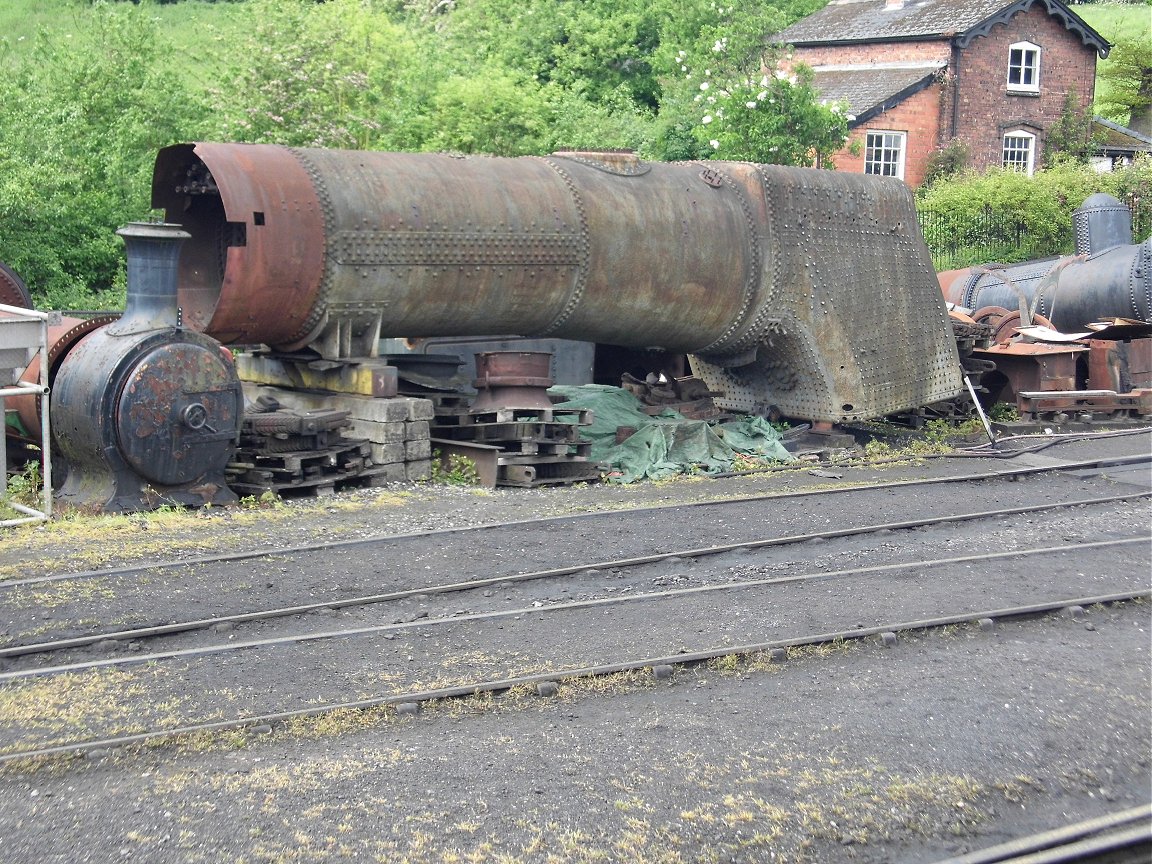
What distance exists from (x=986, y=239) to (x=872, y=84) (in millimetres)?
5549

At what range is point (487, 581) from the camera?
778 centimetres

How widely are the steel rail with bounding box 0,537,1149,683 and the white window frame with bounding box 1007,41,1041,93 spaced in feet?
77.7

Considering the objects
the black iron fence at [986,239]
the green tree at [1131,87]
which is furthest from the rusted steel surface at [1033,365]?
the green tree at [1131,87]

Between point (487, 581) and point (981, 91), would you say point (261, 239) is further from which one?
point (981, 91)

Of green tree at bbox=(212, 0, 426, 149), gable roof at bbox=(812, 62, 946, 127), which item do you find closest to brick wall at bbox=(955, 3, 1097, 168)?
gable roof at bbox=(812, 62, 946, 127)

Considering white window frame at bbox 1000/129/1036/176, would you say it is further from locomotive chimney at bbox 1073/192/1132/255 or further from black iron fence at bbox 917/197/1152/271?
locomotive chimney at bbox 1073/192/1132/255

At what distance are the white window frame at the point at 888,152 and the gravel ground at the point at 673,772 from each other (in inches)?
926

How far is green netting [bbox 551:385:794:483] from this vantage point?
1207 cm

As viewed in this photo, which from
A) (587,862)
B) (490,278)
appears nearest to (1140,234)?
(490,278)

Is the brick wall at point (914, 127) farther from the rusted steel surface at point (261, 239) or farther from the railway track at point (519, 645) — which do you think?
the railway track at point (519, 645)

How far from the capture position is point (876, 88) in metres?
28.8

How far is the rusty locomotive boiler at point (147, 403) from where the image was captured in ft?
30.7

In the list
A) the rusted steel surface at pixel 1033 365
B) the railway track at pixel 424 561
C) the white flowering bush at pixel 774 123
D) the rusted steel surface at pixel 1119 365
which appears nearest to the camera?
the railway track at pixel 424 561

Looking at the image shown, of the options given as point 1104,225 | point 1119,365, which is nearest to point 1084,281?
point 1104,225
